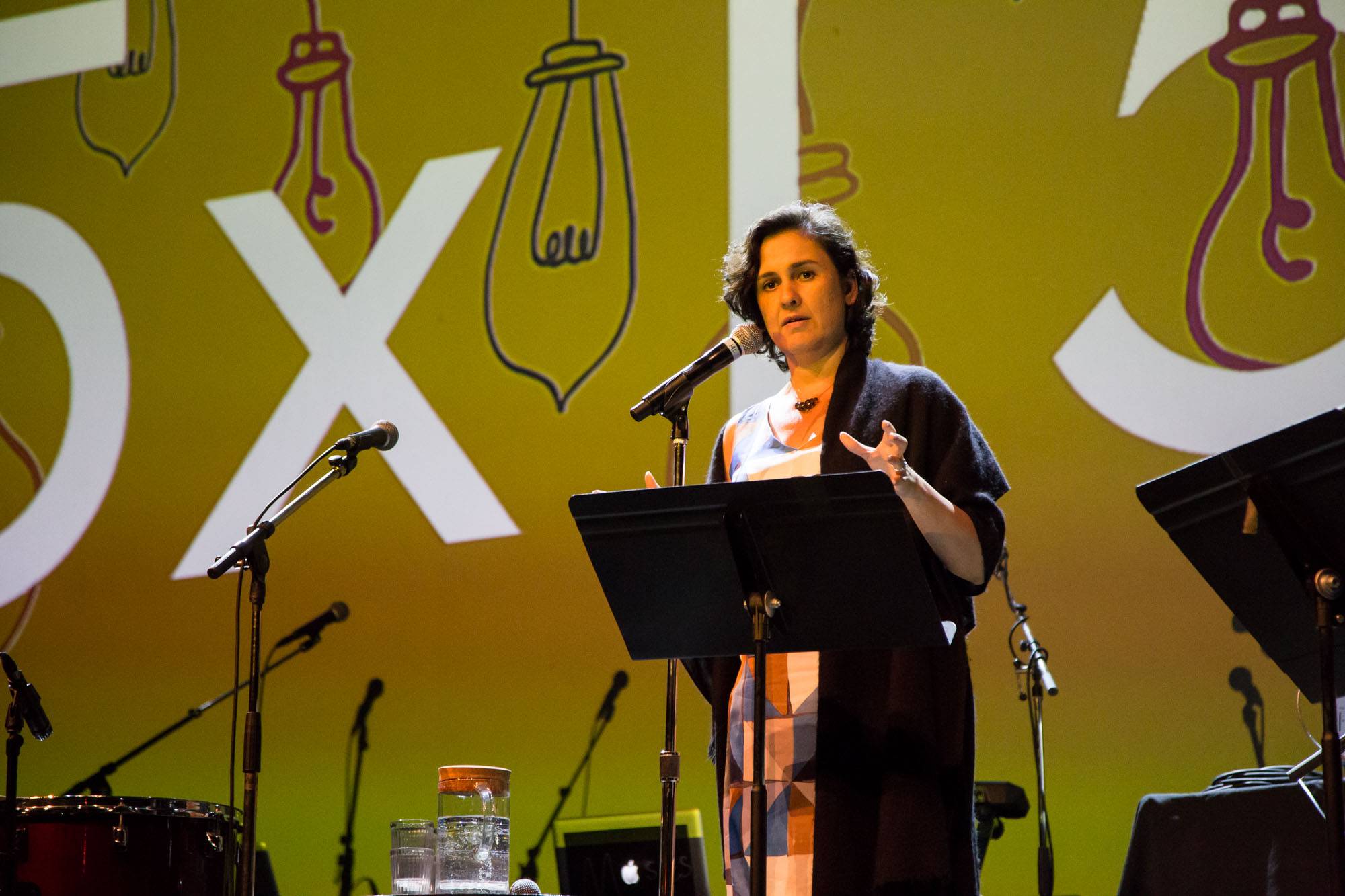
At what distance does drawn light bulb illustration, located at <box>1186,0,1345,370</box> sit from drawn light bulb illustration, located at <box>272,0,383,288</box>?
248cm

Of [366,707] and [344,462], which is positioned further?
[366,707]

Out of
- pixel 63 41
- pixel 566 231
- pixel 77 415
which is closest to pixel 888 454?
pixel 566 231

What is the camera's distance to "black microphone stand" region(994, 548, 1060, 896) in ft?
11.2

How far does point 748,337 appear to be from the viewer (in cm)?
247

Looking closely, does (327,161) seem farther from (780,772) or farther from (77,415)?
(780,772)

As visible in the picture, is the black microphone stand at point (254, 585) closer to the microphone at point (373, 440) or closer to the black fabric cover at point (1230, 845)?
the microphone at point (373, 440)

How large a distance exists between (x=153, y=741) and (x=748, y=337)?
9.17ft

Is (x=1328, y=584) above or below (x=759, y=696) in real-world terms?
above

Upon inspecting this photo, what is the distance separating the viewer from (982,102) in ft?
13.1

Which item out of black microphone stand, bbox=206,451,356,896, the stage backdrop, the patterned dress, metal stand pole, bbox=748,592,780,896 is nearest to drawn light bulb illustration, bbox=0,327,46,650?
the stage backdrop

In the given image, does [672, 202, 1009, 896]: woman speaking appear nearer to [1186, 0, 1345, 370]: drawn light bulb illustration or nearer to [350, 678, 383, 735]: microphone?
[1186, 0, 1345, 370]: drawn light bulb illustration

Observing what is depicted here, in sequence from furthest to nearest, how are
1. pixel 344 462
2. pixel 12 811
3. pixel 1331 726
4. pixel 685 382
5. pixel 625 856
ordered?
1. pixel 625 856
2. pixel 12 811
3. pixel 344 462
4. pixel 685 382
5. pixel 1331 726

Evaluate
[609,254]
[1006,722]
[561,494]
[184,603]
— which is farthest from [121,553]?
[1006,722]

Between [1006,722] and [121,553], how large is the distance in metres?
2.78
